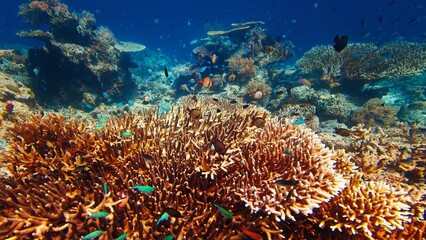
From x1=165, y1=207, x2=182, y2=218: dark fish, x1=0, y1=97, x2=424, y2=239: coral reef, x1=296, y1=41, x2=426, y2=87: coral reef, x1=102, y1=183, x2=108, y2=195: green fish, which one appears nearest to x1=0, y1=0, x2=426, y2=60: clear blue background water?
x1=296, y1=41, x2=426, y2=87: coral reef

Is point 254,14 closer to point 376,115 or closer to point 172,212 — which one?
point 376,115

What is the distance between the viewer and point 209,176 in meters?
3.16

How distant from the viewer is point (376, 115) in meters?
9.12

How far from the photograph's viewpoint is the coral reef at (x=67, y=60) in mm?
9836

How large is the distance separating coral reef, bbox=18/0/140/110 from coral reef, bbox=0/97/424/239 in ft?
21.3

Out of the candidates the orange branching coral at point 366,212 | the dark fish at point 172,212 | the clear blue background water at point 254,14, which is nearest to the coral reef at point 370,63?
the orange branching coral at point 366,212

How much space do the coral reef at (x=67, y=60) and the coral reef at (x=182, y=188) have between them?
6.49 meters

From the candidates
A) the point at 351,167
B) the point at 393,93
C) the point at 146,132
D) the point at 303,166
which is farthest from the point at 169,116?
the point at 393,93

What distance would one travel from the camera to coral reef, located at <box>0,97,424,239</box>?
2619mm

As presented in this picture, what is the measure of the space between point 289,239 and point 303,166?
97 cm

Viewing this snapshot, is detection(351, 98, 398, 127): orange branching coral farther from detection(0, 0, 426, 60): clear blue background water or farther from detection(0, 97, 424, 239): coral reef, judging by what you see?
detection(0, 0, 426, 60): clear blue background water

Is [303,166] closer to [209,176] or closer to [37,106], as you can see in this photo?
[209,176]

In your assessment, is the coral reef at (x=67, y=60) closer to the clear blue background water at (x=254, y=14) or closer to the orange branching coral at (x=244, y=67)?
the orange branching coral at (x=244, y=67)

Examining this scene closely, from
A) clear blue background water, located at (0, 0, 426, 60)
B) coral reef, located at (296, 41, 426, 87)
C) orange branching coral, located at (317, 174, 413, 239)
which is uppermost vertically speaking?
clear blue background water, located at (0, 0, 426, 60)
